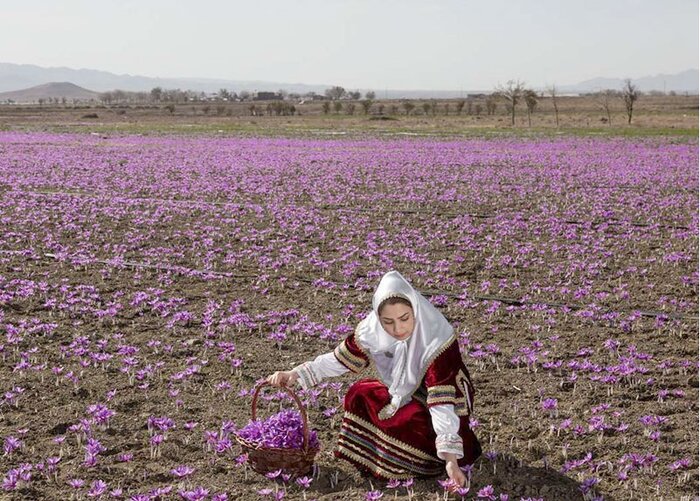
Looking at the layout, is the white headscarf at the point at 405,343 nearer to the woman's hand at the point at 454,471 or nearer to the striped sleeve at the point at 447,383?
the striped sleeve at the point at 447,383

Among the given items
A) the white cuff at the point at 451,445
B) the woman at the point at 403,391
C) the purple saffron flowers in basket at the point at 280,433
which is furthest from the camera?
the purple saffron flowers in basket at the point at 280,433

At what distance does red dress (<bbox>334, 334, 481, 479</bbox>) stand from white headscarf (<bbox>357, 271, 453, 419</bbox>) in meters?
0.06

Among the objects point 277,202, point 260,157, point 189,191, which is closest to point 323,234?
point 277,202

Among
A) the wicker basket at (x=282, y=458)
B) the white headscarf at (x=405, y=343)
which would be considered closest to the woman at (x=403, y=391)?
the white headscarf at (x=405, y=343)

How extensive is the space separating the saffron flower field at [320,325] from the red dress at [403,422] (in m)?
0.16

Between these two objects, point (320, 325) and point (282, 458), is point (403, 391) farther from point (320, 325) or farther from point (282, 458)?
point (320, 325)

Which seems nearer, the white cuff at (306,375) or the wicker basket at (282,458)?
the wicker basket at (282,458)

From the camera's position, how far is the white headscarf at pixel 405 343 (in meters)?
4.98

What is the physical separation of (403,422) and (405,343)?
0.53m

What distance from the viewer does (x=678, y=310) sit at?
9.92 m

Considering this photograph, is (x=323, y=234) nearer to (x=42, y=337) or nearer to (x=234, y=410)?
(x=42, y=337)

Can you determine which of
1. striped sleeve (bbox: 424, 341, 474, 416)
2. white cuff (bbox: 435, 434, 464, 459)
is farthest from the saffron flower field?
striped sleeve (bbox: 424, 341, 474, 416)

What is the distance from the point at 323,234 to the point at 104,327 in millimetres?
6580

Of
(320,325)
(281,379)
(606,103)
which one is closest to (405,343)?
(281,379)
